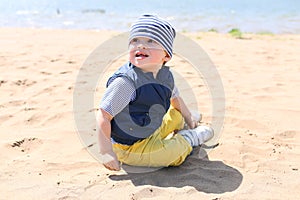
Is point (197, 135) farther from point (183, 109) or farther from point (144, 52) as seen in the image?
point (144, 52)

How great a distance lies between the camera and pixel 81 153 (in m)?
2.72

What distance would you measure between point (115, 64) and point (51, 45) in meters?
2.27

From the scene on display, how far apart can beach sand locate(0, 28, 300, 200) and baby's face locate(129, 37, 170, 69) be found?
0.69 meters

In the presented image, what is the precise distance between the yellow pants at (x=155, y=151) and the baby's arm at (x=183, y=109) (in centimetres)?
36

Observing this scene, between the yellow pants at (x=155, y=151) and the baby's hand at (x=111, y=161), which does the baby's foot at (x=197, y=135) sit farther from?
the baby's hand at (x=111, y=161)

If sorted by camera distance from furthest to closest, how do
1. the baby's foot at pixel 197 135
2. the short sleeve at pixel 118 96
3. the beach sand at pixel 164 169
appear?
1. the baby's foot at pixel 197 135
2. the short sleeve at pixel 118 96
3. the beach sand at pixel 164 169

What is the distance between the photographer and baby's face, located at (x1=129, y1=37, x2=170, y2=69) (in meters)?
2.40

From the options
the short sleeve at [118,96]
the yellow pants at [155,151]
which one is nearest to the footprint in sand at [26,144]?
the yellow pants at [155,151]

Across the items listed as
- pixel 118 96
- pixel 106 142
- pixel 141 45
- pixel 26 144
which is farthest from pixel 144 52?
pixel 26 144

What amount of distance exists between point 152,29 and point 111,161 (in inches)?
32.9

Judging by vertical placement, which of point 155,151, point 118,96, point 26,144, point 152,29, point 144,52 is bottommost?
point 26,144

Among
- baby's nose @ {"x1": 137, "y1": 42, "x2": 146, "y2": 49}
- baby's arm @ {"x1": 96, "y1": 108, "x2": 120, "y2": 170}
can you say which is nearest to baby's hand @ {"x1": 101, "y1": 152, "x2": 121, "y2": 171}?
baby's arm @ {"x1": 96, "y1": 108, "x2": 120, "y2": 170}

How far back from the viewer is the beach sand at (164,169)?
223 centimetres

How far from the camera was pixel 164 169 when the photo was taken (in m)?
2.49
